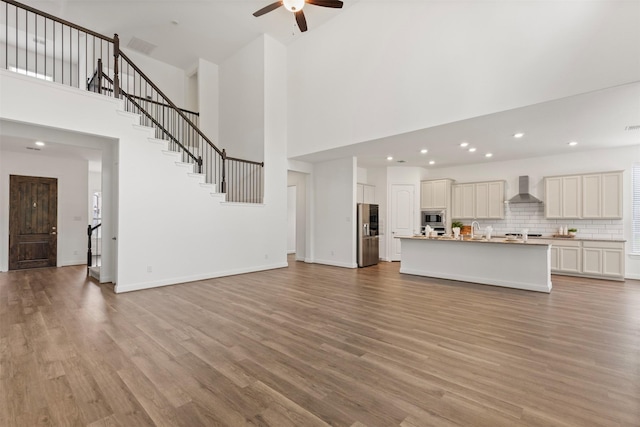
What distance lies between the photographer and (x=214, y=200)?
6.21m

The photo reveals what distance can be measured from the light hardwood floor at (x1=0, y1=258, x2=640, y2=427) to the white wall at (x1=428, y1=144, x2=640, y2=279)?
2806mm

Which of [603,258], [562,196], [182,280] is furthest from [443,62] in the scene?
[182,280]

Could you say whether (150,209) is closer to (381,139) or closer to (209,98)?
(381,139)

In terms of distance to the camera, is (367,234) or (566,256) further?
(367,234)

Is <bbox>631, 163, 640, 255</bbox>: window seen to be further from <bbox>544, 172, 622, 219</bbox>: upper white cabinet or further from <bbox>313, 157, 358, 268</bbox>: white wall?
<bbox>313, 157, 358, 268</bbox>: white wall

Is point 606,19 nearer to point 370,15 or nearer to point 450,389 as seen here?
point 370,15

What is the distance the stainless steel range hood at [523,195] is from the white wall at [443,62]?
13.5 ft

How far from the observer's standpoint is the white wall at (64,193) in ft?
23.2

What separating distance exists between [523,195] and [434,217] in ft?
7.52

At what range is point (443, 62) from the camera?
196 inches

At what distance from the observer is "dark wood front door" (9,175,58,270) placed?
7.16 m

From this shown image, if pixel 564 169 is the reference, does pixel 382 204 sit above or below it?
below

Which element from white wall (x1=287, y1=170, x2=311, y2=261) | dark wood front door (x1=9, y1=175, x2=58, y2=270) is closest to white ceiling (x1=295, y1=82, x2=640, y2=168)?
white wall (x1=287, y1=170, x2=311, y2=261)

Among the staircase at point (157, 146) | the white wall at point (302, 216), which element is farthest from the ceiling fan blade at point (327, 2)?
the white wall at point (302, 216)
